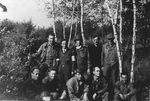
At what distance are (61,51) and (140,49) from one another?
7.78m

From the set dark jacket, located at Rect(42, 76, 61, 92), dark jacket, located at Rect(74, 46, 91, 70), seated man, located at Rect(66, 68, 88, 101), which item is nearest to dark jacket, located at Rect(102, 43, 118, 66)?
dark jacket, located at Rect(74, 46, 91, 70)

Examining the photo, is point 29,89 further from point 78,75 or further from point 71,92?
point 78,75

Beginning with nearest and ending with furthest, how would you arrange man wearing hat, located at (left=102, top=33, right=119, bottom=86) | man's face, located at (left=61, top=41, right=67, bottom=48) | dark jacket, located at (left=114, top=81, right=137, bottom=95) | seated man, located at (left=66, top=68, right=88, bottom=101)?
1. seated man, located at (left=66, top=68, right=88, bottom=101)
2. dark jacket, located at (left=114, top=81, right=137, bottom=95)
3. man's face, located at (left=61, top=41, right=67, bottom=48)
4. man wearing hat, located at (left=102, top=33, right=119, bottom=86)

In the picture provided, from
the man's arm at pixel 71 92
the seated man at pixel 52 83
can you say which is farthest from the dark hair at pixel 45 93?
the man's arm at pixel 71 92

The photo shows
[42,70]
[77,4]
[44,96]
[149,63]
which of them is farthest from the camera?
[77,4]

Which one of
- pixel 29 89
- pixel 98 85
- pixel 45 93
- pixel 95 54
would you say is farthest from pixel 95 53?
pixel 29 89

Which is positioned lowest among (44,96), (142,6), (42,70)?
(44,96)

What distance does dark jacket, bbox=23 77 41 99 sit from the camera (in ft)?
27.3

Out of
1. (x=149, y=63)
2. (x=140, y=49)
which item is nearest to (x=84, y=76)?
(x=149, y=63)

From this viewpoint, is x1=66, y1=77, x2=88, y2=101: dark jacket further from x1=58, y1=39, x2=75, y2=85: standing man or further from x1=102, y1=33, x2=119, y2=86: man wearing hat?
x1=102, y1=33, x2=119, y2=86: man wearing hat

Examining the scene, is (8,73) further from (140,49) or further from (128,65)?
(140,49)

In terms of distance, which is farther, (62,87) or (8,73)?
(8,73)

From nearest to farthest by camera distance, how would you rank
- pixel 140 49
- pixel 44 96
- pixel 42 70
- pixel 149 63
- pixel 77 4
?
pixel 44 96, pixel 42 70, pixel 149 63, pixel 140 49, pixel 77 4

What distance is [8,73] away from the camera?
30.2ft
